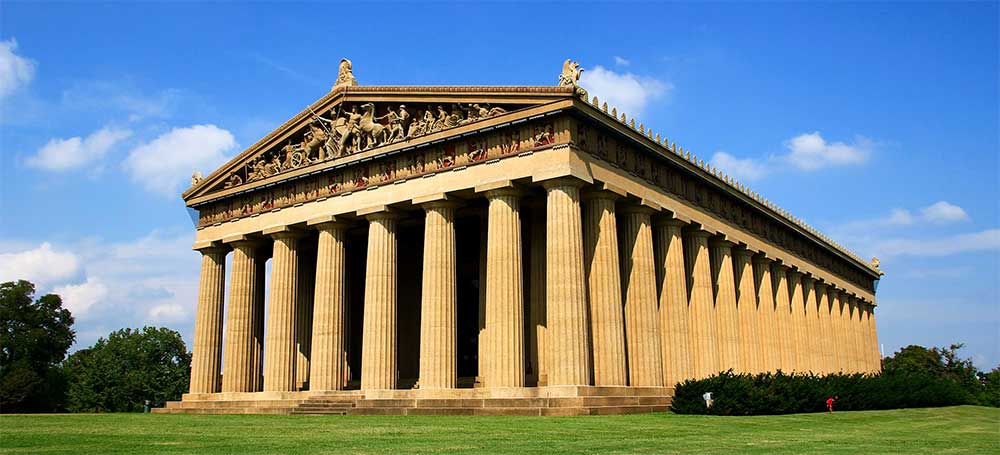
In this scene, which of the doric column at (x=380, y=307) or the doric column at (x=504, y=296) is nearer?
the doric column at (x=504, y=296)

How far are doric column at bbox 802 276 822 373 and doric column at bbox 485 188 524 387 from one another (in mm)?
32814

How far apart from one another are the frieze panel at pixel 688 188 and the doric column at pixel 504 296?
4.37 metres

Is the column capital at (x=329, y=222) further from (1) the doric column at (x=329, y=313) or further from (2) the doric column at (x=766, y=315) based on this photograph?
(2) the doric column at (x=766, y=315)

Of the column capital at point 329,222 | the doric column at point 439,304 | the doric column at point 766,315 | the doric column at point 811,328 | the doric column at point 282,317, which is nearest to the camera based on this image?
the doric column at point 439,304

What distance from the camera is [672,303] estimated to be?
142 ft

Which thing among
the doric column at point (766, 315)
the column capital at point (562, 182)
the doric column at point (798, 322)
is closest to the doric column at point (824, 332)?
the doric column at point (798, 322)

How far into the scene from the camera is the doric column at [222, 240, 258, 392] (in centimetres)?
5009

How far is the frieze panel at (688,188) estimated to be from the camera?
38781 mm

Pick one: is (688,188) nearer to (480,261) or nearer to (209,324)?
(480,261)

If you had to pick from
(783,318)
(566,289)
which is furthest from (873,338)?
(566,289)

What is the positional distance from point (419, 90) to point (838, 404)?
26.1 metres

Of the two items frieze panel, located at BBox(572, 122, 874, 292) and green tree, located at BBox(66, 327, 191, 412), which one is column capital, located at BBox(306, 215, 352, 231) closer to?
frieze panel, located at BBox(572, 122, 874, 292)

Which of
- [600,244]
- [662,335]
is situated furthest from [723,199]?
[600,244]

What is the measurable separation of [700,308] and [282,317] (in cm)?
2310
